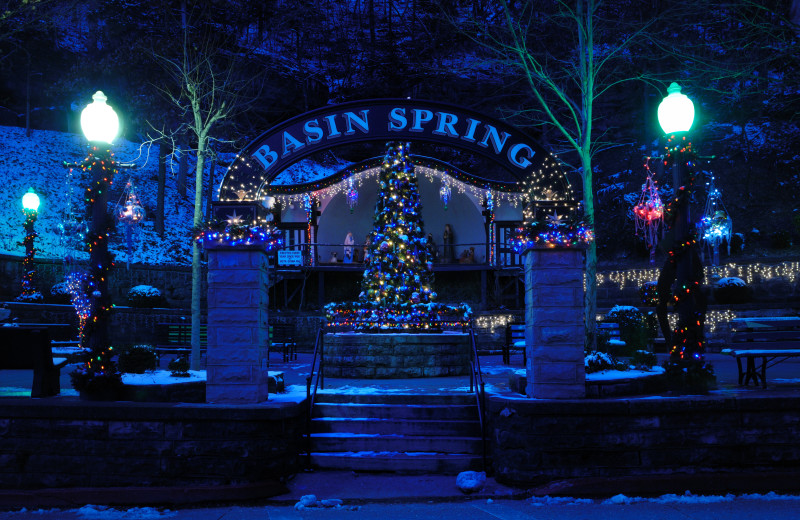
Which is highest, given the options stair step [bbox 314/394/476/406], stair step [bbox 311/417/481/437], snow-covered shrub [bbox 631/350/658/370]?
snow-covered shrub [bbox 631/350/658/370]

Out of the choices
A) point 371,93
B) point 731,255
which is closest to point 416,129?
point 731,255

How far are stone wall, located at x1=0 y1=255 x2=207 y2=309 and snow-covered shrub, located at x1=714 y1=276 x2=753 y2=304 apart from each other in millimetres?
20442

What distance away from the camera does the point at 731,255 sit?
26.0 meters

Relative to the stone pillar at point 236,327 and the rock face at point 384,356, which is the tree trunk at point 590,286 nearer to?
the rock face at point 384,356

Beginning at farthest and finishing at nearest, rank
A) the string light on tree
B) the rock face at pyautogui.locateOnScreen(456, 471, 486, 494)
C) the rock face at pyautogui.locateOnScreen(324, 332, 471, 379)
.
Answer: the rock face at pyautogui.locateOnScreen(324, 332, 471, 379) < the string light on tree < the rock face at pyautogui.locateOnScreen(456, 471, 486, 494)

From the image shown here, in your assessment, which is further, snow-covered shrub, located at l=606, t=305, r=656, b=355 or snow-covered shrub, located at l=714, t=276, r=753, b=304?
snow-covered shrub, located at l=714, t=276, r=753, b=304

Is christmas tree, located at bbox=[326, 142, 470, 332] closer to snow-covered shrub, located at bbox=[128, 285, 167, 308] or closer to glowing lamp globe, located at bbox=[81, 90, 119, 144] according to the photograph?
glowing lamp globe, located at bbox=[81, 90, 119, 144]

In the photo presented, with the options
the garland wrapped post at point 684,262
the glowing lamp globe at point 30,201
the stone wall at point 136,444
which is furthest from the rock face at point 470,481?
the glowing lamp globe at point 30,201

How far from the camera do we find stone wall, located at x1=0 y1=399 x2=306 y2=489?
654 cm

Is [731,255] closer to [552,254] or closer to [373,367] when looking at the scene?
[373,367]

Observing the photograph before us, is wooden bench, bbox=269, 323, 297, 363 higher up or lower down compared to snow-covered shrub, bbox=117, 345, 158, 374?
lower down

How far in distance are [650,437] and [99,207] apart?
737cm

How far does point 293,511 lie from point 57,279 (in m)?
21.7

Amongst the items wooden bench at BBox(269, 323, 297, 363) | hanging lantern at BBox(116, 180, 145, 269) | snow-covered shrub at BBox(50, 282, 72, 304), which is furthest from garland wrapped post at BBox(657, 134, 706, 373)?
snow-covered shrub at BBox(50, 282, 72, 304)
